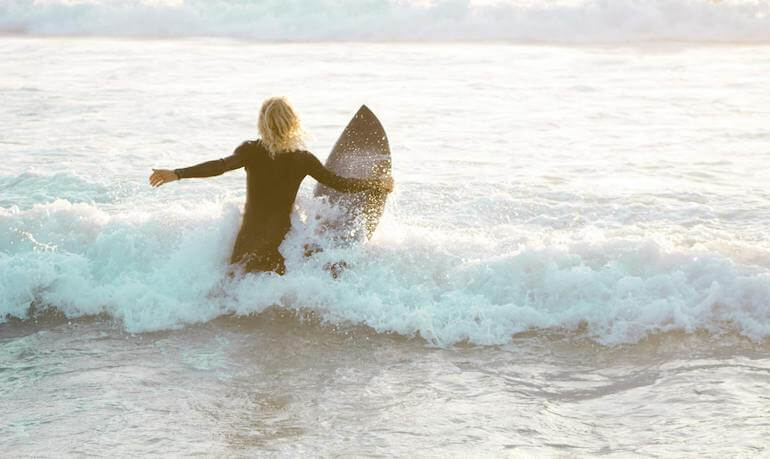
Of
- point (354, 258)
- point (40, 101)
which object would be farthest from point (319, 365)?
point (40, 101)

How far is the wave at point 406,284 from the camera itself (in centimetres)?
699

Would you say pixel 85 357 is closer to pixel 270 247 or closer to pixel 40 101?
pixel 270 247

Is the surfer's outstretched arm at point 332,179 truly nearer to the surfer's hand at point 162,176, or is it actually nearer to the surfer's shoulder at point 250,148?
the surfer's shoulder at point 250,148

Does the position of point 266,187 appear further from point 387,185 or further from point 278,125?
point 387,185

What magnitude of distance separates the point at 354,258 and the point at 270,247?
73cm

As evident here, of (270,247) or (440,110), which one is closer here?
(270,247)

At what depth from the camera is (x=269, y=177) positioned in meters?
6.92

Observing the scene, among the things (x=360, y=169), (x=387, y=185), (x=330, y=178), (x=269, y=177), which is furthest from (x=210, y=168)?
(x=360, y=169)

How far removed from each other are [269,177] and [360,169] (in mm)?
1603

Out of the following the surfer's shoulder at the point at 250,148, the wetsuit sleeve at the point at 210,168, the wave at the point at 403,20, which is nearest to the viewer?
the wetsuit sleeve at the point at 210,168

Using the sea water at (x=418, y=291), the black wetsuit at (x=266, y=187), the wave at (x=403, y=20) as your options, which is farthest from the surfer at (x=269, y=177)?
Result: the wave at (x=403, y=20)

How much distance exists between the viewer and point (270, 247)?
730 cm

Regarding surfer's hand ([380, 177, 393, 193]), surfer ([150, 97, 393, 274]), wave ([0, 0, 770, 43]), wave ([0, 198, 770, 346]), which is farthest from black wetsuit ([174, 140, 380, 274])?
wave ([0, 0, 770, 43])

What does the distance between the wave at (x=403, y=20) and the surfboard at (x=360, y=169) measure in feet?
57.5
